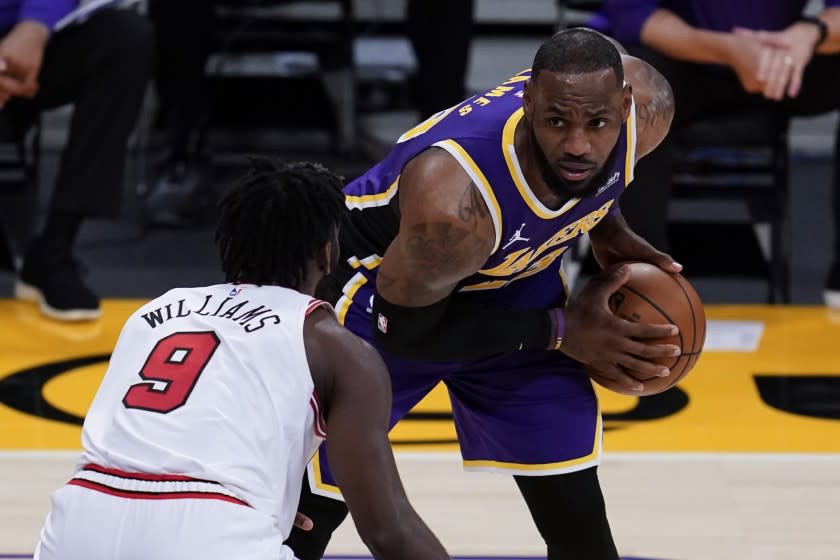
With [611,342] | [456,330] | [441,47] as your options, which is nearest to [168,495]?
[456,330]

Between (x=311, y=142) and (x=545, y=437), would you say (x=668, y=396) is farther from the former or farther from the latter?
(x=311, y=142)

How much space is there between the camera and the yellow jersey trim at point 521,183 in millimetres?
2613

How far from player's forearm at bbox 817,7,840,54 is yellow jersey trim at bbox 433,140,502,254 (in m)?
2.72

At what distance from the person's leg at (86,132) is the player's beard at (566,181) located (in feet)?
9.05

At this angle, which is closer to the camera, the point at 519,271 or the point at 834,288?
the point at 519,271

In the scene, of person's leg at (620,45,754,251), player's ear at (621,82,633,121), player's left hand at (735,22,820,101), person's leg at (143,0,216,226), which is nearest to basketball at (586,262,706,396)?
player's ear at (621,82,633,121)

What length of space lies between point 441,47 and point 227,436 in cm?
429

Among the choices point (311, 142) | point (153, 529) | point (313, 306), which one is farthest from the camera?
point (311, 142)

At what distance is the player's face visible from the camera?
2449mm

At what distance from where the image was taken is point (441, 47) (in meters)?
6.18

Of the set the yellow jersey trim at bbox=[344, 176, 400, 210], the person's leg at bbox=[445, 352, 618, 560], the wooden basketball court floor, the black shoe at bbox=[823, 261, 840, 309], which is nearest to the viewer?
the person's leg at bbox=[445, 352, 618, 560]

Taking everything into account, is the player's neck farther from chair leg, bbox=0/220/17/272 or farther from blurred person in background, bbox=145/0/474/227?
blurred person in background, bbox=145/0/474/227

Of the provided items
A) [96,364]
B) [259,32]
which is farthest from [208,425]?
[259,32]

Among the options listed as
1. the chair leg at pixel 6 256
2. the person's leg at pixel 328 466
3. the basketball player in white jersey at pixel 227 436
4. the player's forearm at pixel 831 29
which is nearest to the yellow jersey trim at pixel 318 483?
the person's leg at pixel 328 466
